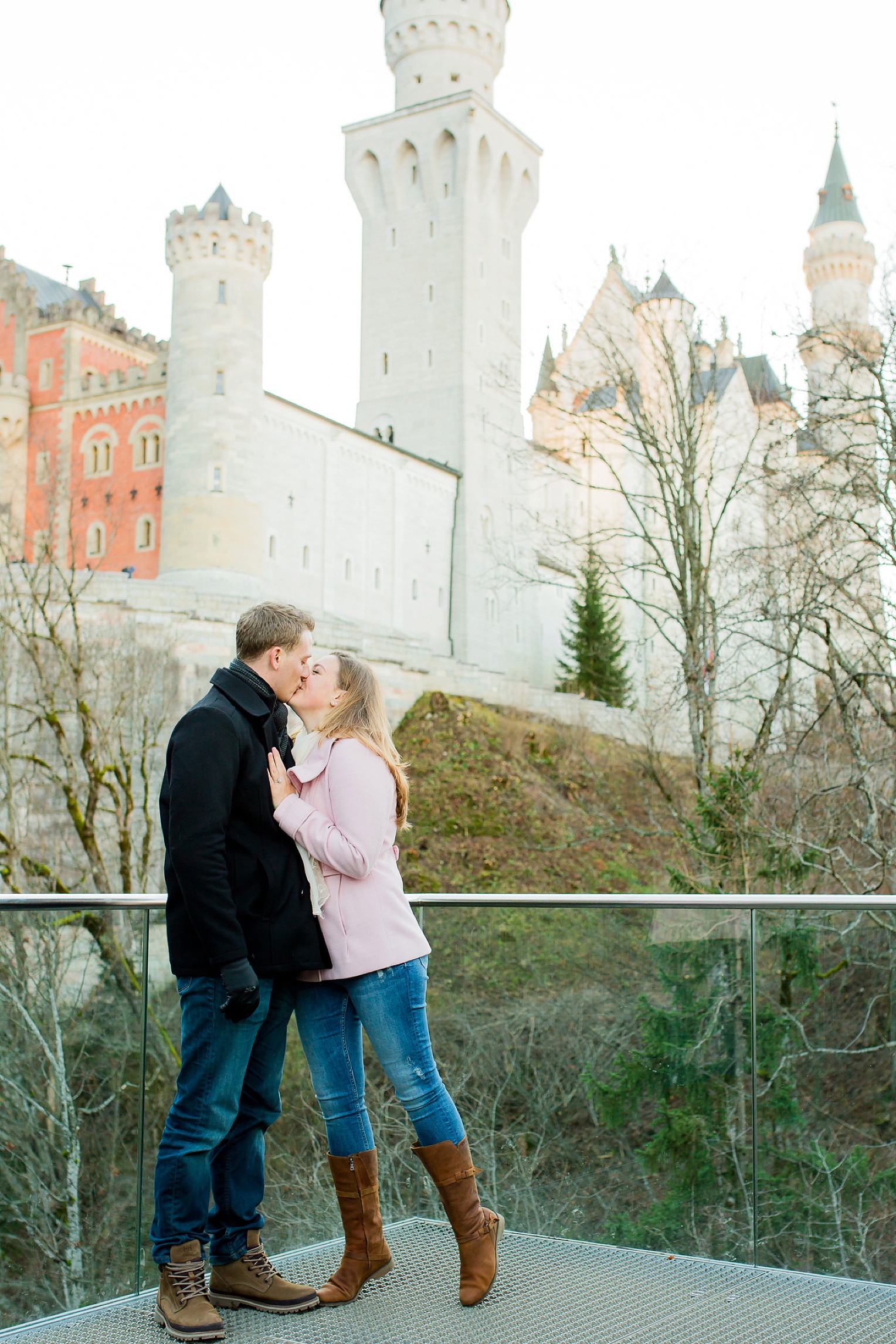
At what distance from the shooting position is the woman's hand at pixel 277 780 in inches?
137

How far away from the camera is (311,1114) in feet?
17.4

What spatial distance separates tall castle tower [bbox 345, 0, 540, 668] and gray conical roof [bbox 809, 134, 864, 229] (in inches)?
733

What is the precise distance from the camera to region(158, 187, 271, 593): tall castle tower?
3222 cm

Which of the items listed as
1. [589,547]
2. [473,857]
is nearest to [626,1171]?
[589,547]

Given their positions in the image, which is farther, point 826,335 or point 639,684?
point 639,684

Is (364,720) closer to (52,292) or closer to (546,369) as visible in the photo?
(52,292)

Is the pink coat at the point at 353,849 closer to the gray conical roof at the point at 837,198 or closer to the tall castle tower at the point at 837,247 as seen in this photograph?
the tall castle tower at the point at 837,247

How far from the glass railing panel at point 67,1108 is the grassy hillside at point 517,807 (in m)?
15.1

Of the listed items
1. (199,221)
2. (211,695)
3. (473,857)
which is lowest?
(473,857)

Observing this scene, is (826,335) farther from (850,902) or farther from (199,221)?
(199,221)

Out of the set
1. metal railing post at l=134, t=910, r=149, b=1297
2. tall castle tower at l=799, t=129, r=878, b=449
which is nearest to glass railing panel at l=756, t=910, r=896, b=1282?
metal railing post at l=134, t=910, r=149, b=1297

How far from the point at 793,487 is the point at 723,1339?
897cm

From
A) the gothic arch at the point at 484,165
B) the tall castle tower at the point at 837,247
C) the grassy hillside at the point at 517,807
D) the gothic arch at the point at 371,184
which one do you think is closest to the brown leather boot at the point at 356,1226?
the grassy hillside at the point at 517,807

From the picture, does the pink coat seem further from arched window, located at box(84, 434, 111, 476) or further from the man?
arched window, located at box(84, 434, 111, 476)
